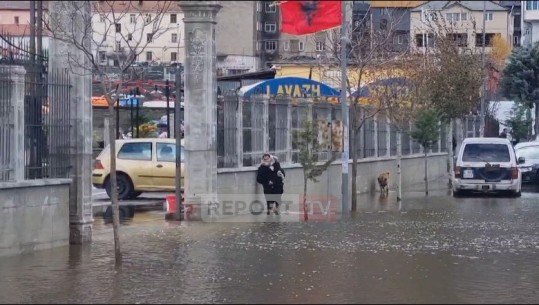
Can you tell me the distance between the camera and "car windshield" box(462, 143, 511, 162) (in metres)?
29.0

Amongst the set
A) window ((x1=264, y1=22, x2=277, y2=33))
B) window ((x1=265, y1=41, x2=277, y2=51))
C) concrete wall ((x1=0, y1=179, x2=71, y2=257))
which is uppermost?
window ((x1=265, y1=41, x2=277, y2=51))

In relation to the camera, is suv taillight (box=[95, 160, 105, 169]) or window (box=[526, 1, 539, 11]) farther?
window (box=[526, 1, 539, 11])

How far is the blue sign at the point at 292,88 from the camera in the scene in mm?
25172

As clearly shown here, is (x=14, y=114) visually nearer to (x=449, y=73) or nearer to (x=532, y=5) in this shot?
(x=449, y=73)

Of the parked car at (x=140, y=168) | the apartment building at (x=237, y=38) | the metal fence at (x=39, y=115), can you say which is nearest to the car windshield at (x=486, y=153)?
the apartment building at (x=237, y=38)

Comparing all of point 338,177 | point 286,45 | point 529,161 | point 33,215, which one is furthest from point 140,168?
point 529,161

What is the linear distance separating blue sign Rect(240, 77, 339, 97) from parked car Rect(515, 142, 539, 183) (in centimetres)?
1042

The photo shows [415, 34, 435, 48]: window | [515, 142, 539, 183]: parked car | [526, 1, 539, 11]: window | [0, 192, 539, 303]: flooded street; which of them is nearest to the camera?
[0, 192, 539, 303]: flooded street

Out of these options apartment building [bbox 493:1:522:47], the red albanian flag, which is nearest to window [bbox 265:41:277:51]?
the red albanian flag

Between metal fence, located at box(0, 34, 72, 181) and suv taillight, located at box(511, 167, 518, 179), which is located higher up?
metal fence, located at box(0, 34, 72, 181)

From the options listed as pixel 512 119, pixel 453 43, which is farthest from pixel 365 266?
pixel 512 119

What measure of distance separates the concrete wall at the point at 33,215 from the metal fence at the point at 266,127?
6730mm

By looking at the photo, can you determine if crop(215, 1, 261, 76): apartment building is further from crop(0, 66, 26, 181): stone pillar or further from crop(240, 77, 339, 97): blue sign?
crop(0, 66, 26, 181): stone pillar

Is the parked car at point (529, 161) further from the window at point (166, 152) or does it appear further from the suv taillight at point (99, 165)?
the suv taillight at point (99, 165)
